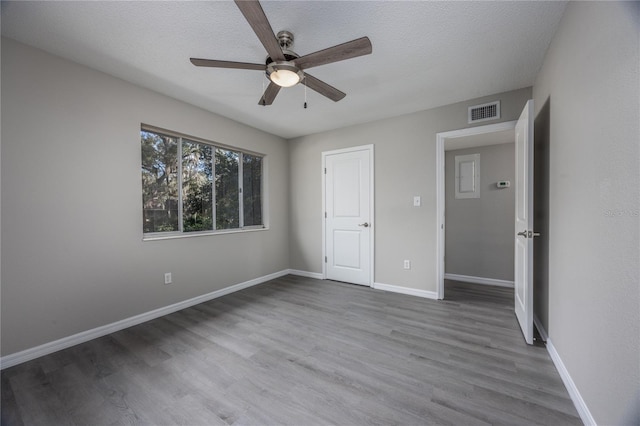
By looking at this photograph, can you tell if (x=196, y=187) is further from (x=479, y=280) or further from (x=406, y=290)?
(x=479, y=280)

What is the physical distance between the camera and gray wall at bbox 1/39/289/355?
1.91m

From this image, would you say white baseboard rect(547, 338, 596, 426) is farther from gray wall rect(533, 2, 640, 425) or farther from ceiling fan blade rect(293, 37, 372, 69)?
ceiling fan blade rect(293, 37, 372, 69)

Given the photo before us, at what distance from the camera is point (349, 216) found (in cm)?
398

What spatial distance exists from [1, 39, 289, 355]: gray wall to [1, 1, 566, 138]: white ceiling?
250 mm

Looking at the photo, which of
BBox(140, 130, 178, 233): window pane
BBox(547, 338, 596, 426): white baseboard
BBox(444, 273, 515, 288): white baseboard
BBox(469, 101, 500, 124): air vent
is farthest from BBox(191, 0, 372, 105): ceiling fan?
BBox(444, 273, 515, 288): white baseboard

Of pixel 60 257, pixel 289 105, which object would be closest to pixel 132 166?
pixel 60 257

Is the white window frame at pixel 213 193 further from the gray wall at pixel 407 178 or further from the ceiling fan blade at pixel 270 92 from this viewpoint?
the ceiling fan blade at pixel 270 92

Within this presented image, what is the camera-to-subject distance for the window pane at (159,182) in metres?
2.77

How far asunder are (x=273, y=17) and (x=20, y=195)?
234 cm

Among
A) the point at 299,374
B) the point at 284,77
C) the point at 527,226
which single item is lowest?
the point at 299,374

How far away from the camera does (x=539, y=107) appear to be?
2.39 metres

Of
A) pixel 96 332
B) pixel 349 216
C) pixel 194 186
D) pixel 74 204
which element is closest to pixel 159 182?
pixel 194 186

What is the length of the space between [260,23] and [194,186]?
2.40 meters

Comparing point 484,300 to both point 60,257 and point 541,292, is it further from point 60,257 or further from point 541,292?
point 60,257
